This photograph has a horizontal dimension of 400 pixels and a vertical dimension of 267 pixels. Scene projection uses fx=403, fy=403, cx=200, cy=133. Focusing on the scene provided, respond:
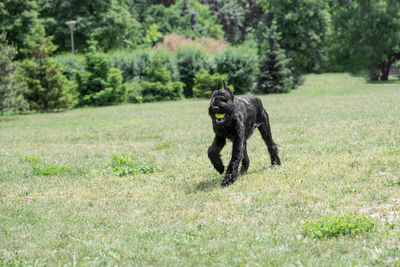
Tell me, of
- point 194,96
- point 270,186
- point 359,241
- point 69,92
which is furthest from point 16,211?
point 194,96

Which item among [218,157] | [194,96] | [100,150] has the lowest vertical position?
[194,96]

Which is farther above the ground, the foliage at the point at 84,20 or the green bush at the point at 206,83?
the foliage at the point at 84,20

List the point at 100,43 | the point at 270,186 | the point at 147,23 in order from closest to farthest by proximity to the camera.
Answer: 1. the point at 270,186
2. the point at 100,43
3. the point at 147,23

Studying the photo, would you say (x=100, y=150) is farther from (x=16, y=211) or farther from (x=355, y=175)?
(x=355, y=175)

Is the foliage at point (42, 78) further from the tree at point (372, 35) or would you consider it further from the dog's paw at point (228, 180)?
the tree at point (372, 35)

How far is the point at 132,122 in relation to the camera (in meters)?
16.3

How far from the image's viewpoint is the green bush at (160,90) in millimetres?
27719

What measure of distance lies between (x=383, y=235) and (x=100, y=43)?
42009mm

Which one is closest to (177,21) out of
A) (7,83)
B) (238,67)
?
(238,67)

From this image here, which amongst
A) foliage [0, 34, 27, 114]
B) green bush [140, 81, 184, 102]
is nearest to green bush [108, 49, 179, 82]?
green bush [140, 81, 184, 102]

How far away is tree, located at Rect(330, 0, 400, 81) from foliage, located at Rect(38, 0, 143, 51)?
2342cm

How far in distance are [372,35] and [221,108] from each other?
3744 cm

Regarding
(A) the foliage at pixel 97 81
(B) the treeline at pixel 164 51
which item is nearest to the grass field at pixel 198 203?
(B) the treeline at pixel 164 51

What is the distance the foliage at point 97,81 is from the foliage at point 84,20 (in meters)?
14.9
